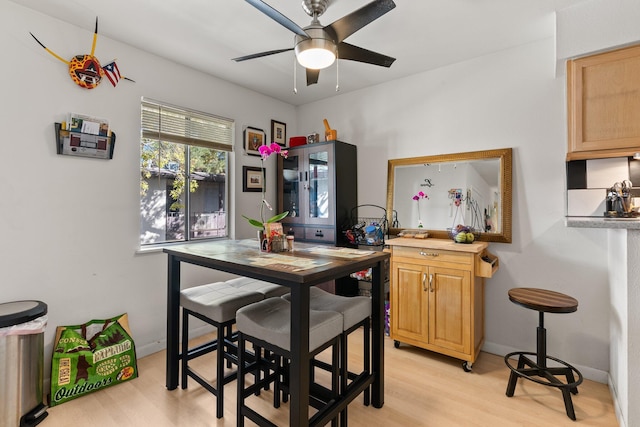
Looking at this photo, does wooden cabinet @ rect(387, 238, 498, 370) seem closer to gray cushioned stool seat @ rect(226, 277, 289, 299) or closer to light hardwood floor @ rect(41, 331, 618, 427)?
light hardwood floor @ rect(41, 331, 618, 427)

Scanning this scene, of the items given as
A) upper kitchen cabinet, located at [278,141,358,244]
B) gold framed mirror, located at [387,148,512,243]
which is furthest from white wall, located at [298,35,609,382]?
upper kitchen cabinet, located at [278,141,358,244]

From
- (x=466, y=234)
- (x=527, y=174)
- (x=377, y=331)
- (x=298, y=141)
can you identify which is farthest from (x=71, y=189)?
(x=527, y=174)

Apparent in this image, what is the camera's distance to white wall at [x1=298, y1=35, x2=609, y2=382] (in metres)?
2.30

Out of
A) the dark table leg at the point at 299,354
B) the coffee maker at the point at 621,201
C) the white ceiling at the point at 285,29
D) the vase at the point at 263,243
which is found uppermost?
the white ceiling at the point at 285,29

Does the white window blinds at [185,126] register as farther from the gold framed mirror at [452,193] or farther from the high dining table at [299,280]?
the gold framed mirror at [452,193]

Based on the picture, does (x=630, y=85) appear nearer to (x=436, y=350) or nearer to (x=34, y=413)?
(x=436, y=350)

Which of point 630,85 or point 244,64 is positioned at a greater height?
point 244,64

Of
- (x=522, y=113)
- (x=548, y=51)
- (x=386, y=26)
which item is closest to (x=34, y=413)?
(x=386, y=26)

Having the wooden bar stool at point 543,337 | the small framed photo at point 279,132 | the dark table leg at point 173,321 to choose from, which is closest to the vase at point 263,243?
the dark table leg at point 173,321

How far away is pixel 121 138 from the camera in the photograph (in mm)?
2529

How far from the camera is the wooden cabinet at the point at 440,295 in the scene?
7.72ft

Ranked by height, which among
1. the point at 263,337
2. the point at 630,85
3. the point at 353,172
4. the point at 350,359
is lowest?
the point at 350,359

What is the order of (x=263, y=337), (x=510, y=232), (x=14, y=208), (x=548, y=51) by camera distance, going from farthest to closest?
(x=510, y=232) → (x=548, y=51) → (x=14, y=208) → (x=263, y=337)

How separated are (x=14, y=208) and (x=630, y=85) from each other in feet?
13.3
